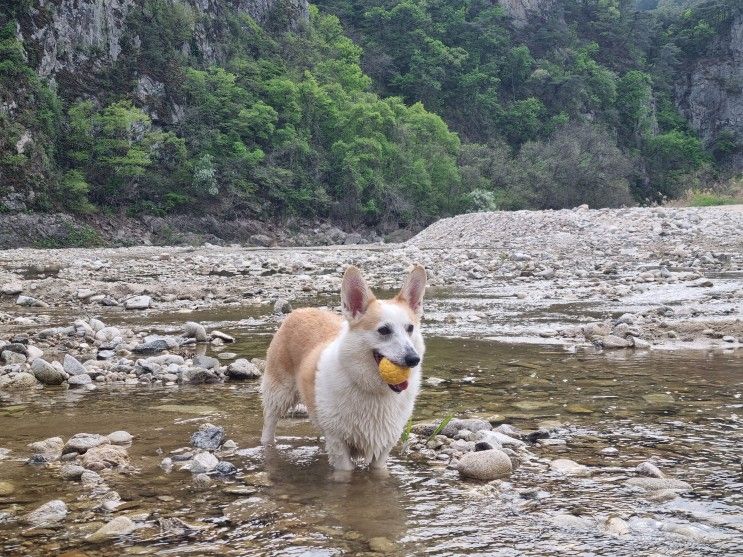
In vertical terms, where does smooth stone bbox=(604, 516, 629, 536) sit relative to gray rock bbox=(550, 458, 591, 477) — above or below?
above

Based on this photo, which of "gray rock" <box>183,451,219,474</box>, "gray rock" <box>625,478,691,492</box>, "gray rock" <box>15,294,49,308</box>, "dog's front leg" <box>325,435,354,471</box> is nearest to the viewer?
"gray rock" <box>625,478,691,492</box>

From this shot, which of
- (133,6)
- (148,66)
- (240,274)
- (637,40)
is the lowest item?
(240,274)

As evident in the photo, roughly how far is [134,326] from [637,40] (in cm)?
10111

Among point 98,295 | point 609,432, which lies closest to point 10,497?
point 609,432

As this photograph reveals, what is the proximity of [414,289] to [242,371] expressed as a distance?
3329 millimetres

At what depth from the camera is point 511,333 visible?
9883 millimetres

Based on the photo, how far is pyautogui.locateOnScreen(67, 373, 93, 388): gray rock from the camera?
7098 mm

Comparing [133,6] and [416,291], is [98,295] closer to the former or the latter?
[416,291]

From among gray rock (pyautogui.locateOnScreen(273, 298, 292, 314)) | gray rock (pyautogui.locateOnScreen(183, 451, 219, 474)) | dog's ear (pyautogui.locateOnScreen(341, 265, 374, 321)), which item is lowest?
gray rock (pyautogui.locateOnScreen(273, 298, 292, 314))

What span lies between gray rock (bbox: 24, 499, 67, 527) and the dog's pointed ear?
218 cm

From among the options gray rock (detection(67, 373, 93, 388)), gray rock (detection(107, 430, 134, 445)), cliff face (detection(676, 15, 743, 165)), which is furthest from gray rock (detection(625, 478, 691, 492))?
cliff face (detection(676, 15, 743, 165))

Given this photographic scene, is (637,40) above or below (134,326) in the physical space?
above

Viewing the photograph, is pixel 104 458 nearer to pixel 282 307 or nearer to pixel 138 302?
pixel 282 307

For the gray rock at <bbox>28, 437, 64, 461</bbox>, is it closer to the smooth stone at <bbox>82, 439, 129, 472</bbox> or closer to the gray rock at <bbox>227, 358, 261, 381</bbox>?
the smooth stone at <bbox>82, 439, 129, 472</bbox>
